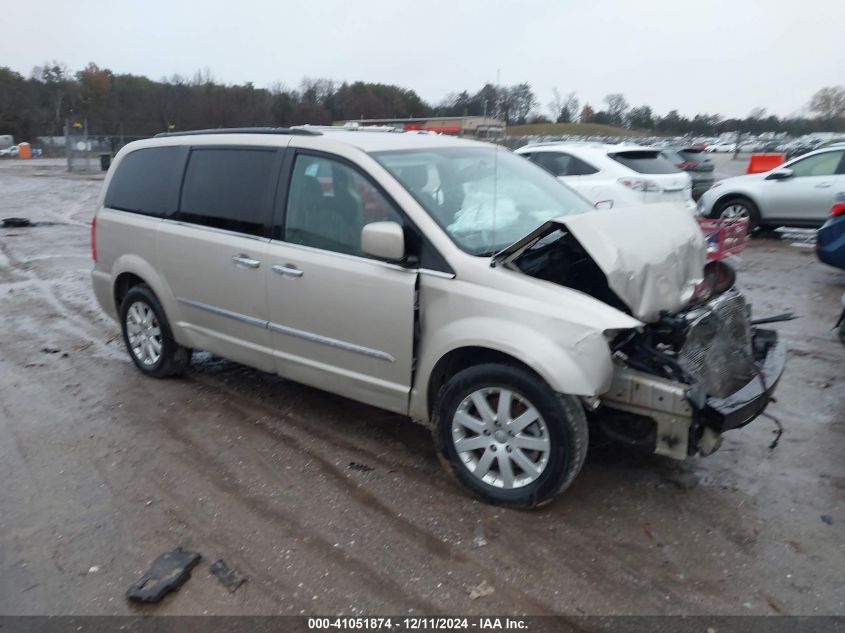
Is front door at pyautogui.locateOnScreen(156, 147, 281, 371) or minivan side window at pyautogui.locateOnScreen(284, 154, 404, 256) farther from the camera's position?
front door at pyautogui.locateOnScreen(156, 147, 281, 371)

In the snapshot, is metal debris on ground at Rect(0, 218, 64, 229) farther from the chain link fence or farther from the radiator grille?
the chain link fence

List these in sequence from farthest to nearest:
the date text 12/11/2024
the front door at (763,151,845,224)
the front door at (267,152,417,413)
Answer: the front door at (763,151,845,224), the front door at (267,152,417,413), the date text 12/11/2024

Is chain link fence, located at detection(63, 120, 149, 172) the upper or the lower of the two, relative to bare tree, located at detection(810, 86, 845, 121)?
lower

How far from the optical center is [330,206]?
4391 mm

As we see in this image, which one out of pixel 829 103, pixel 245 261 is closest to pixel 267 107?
pixel 245 261

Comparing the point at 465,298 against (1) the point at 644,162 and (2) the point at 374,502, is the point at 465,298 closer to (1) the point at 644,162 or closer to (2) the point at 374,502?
(2) the point at 374,502

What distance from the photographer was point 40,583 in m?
3.24

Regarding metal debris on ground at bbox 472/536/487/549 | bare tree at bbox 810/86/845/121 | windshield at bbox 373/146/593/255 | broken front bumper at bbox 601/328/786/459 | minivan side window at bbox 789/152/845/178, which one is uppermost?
bare tree at bbox 810/86/845/121

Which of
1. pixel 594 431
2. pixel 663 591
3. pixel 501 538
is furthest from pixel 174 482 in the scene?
pixel 663 591

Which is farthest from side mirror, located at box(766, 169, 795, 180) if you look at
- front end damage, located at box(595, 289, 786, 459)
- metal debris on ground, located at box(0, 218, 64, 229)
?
metal debris on ground, located at box(0, 218, 64, 229)

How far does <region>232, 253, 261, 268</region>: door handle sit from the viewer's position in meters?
4.64

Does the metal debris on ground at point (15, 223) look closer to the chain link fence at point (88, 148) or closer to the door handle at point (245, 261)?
the door handle at point (245, 261)

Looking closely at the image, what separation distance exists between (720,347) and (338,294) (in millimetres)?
2149

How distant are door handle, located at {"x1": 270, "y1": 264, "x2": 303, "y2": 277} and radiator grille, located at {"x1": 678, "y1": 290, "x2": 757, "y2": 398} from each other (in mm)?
2272
